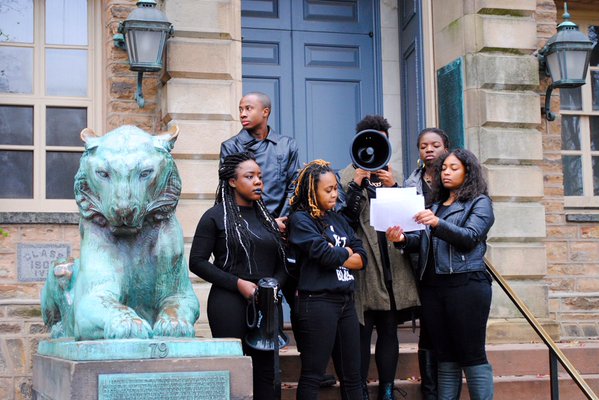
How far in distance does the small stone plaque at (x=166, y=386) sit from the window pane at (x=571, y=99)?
270 inches

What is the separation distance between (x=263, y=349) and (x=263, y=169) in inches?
55.2

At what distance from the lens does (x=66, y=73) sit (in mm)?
8750

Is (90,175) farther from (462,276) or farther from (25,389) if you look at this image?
(25,389)

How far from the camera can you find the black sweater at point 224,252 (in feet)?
17.3

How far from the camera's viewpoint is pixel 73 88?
28.7 ft

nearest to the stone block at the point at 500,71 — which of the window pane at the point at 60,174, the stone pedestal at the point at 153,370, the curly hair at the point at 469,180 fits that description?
the curly hair at the point at 469,180

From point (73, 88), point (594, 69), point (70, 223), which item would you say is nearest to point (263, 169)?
point (70, 223)

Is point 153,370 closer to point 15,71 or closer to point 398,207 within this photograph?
point 398,207

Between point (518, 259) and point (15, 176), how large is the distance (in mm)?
4430

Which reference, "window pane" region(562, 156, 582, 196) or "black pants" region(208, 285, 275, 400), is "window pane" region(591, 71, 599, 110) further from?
"black pants" region(208, 285, 275, 400)

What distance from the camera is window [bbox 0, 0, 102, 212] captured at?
28.0ft

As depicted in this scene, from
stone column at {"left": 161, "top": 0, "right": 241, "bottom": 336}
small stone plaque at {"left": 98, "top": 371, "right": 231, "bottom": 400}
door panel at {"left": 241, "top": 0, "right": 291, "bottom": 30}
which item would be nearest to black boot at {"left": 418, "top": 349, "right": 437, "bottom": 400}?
small stone plaque at {"left": 98, "top": 371, "right": 231, "bottom": 400}

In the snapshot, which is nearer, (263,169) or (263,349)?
(263,349)

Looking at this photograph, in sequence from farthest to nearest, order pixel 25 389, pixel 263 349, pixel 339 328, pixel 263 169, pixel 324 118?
pixel 324 118 < pixel 25 389 < pixel 263 169 < pixel 339 328 < pixel 263 349
